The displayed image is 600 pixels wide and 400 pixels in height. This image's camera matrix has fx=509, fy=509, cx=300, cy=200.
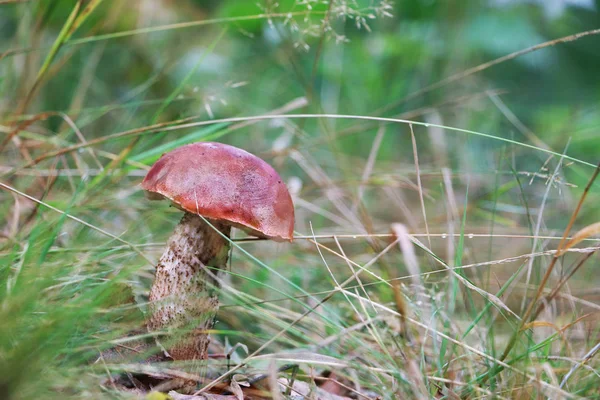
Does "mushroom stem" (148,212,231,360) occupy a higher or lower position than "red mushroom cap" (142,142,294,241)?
lower

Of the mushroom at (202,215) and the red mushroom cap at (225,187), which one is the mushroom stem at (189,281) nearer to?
the mushroom at (202,215)

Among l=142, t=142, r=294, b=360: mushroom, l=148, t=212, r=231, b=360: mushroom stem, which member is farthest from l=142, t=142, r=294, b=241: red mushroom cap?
l=148, t=212, r=231, b=360: mushroom stem

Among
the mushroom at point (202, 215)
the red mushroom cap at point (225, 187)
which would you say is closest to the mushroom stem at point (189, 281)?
the mushroom at point (202, 215)

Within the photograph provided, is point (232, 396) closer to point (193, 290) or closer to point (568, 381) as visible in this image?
point (193, 290)

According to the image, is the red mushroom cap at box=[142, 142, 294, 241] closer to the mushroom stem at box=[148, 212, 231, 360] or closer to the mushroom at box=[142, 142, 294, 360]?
the mushroom at box=[142, 142, 294, 360]

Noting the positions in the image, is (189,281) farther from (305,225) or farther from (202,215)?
(305,225)

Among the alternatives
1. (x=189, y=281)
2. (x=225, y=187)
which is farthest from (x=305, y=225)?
(x=225, y=187)

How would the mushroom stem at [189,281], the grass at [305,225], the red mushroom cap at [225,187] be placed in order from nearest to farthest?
the grass at [305,225]
the red mushroom cap at [225,187]
the mushroom stem at [189,281]
